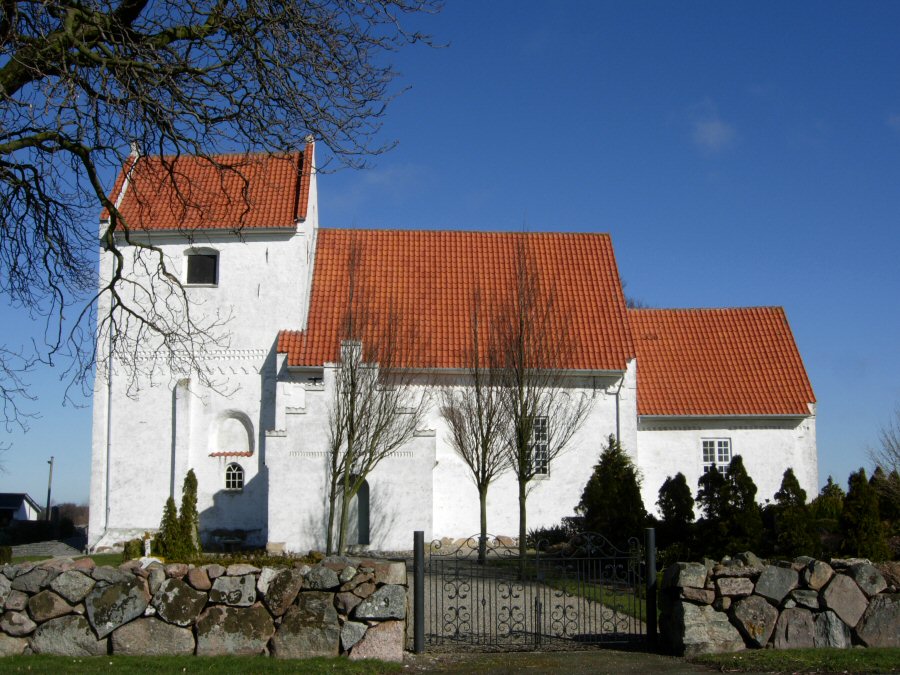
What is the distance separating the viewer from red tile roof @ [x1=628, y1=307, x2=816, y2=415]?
2681 centimetres

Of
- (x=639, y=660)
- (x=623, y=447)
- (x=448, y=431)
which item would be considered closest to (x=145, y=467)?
(x=448, y=431)

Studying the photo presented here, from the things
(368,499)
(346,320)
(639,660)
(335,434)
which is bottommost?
(639,660)

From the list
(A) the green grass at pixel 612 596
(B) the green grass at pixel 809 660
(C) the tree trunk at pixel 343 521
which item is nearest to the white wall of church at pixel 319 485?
(C) the tree trunk at pixel 343 521

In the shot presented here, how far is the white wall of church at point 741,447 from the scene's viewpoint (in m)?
26.7

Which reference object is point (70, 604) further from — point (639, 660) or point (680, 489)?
point (680, 489)

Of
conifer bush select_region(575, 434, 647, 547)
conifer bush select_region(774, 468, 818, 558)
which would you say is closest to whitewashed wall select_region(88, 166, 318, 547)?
conifer bush select_region(575, 434, 647, 547)

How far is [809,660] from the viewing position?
9.95 meters

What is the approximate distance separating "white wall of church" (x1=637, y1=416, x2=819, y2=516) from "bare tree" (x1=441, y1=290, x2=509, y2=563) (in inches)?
222

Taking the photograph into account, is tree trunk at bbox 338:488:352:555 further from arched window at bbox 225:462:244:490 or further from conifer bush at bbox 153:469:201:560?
arched window at bbox 225:462:244:490

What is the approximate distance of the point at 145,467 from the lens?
25062 millimetres

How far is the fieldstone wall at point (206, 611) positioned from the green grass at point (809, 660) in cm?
361

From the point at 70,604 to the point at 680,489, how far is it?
35.3ft

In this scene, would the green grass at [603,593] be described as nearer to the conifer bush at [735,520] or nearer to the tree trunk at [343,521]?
the conifer bush at [735,520]

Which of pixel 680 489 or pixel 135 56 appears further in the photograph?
pixel 680 489
